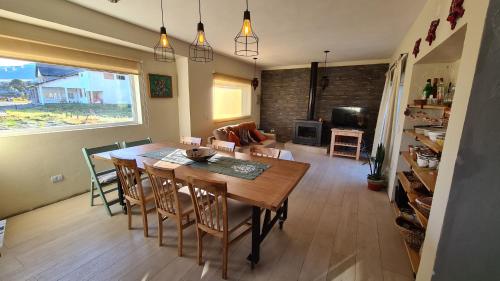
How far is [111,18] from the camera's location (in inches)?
103

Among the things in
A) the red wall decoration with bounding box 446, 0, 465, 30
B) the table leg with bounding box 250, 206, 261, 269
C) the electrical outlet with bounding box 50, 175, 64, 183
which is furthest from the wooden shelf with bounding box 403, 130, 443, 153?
the electrical outlet with bounding box 50, 175, 64, 183

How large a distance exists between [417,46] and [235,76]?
3.77 meters

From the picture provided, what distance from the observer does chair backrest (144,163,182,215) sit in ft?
5.23

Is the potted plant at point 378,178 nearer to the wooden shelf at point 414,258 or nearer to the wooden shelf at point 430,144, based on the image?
the wooden shelf at point 430,144

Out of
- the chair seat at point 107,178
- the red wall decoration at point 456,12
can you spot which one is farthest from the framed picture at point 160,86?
the red wall decoration at point 456,12

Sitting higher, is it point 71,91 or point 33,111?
point 71,91

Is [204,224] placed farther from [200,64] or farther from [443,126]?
[200,64]

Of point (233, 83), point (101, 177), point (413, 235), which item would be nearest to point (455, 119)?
point (413, 235)

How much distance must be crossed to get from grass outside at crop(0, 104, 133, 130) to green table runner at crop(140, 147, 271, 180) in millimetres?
1397

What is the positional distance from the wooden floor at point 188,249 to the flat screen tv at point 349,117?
2997 millimetres

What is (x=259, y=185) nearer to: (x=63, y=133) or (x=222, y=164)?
(x=222, y=164)

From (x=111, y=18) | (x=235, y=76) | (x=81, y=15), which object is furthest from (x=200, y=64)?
(x=81, y=15)

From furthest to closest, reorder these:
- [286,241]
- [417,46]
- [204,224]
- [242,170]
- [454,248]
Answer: [417,46] → [286,241] → [242,170] → [204,224] → [454,248]

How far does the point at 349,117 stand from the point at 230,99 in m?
3.22
